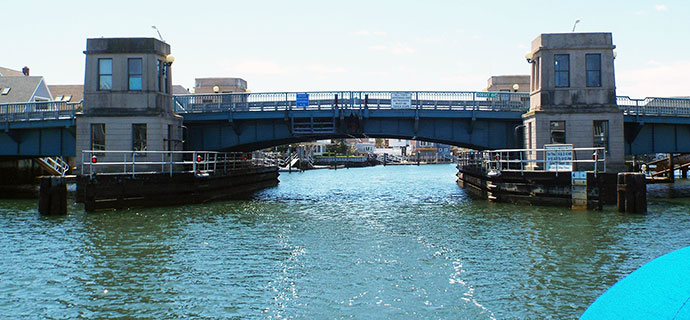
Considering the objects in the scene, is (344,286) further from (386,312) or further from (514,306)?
(514,306)

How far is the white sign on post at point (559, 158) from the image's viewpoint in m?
28.4

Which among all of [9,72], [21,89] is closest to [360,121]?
[21,89]

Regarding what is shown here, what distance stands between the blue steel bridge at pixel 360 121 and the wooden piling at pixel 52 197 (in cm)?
952

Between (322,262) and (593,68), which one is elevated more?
(593,68)

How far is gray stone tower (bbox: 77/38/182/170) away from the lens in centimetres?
3297

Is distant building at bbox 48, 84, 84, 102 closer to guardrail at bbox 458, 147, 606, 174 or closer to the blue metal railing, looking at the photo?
the blue metal railing

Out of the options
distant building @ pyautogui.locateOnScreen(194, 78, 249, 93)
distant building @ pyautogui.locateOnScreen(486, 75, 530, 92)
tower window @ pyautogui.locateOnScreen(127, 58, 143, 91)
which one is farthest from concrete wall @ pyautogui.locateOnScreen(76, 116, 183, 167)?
distant building @ pyautogui.locateOnScreen(486, 75, 530, 92)

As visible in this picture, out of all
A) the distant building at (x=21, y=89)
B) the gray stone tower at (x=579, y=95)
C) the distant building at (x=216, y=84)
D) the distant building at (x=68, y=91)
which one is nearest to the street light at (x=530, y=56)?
the gray stone tower at (x=579, y=95)

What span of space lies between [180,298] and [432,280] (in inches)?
245

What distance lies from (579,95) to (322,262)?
75.9ft

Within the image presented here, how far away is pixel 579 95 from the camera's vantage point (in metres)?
32.6

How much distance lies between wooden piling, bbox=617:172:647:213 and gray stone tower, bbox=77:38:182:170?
25.9m

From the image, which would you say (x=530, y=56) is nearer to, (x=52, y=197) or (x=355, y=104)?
(x=355, y=104)

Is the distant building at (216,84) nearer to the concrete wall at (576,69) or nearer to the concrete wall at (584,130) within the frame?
the concrete wall at (576,69)
